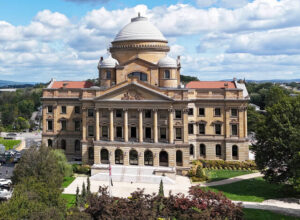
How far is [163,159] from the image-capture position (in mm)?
51875

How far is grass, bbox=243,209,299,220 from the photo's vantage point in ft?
107

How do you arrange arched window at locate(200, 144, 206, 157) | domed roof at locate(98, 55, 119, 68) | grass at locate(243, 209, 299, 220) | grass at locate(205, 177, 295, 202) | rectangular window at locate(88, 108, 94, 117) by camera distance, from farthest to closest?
arched window at locate(200, 144, 206, 157), domed roof at locate(98, 55, 119, 68), rectangular window at locate(88, 108, 94, 117), grass at locate(205, 177, 295, 202), grass at locate(243, 209, 299, 220)

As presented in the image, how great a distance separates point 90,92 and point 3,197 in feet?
72.5

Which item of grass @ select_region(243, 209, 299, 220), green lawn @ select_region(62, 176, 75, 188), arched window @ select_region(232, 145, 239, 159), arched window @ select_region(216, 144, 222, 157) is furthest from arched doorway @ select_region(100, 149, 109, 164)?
grass @ select_region(243, 209, 299, 220)

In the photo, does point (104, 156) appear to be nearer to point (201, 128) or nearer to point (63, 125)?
point (63, 125)

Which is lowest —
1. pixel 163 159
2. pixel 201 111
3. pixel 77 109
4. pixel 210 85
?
pixel 163 159

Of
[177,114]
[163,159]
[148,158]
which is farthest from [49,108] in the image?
[177,114]

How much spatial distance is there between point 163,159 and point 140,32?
78.8 feet

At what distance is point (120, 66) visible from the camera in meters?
55.8

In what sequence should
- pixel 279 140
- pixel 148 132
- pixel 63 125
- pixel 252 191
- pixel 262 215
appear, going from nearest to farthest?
1. pixel 262 215
2. pixel 279 140
3. pixel 252 191
4. pixel 148 132
5. pixel 63 125

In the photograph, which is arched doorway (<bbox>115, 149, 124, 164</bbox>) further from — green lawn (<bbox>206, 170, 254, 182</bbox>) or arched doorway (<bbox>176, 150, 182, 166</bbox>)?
green lawn (<bbox>206, 170, 254, 182</bbox>)

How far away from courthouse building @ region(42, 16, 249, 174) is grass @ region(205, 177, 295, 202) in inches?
362

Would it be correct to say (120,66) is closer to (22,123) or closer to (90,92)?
(90,92)

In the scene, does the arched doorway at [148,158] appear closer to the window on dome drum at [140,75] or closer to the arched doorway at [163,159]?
the arched doorway at [163,159]
